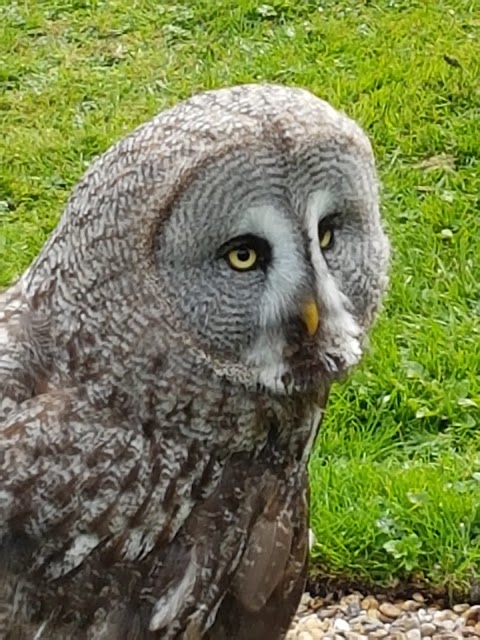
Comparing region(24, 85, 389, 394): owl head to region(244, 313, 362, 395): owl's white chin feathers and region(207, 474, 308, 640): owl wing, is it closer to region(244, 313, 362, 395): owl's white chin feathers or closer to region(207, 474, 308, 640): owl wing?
region(244, 313, 362, 395): owl's white chin feathers

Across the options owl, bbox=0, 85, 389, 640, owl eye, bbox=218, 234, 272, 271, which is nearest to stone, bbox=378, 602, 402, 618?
owl, bbox=0, 85, 389, 640

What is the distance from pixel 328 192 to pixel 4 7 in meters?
4.46

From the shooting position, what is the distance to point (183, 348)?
2.35 meters

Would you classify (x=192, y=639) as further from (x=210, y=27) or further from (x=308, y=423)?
(x=210, y=27)

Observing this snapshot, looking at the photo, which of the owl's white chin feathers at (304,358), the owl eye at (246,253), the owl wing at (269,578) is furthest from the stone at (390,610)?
the owl eye at (246,253)

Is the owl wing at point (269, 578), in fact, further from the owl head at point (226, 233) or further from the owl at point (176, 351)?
the owl head at point (226, 233)

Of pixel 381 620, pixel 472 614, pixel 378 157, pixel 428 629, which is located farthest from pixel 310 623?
pixel 378 157

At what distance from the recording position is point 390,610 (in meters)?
3.30

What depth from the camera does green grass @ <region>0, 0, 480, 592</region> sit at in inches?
136

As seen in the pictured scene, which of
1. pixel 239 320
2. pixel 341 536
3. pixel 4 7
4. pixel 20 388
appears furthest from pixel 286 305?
pixel 4 7

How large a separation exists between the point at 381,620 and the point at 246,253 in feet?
4.26

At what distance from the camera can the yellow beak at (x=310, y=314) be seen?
91.5 inches

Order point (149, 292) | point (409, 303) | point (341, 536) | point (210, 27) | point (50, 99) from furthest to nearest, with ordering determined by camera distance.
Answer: point (210, 27)
point (50, 99)
point (409, 303)
point (341, 536)
point (149, 292)

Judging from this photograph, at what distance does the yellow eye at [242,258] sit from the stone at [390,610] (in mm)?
1274
